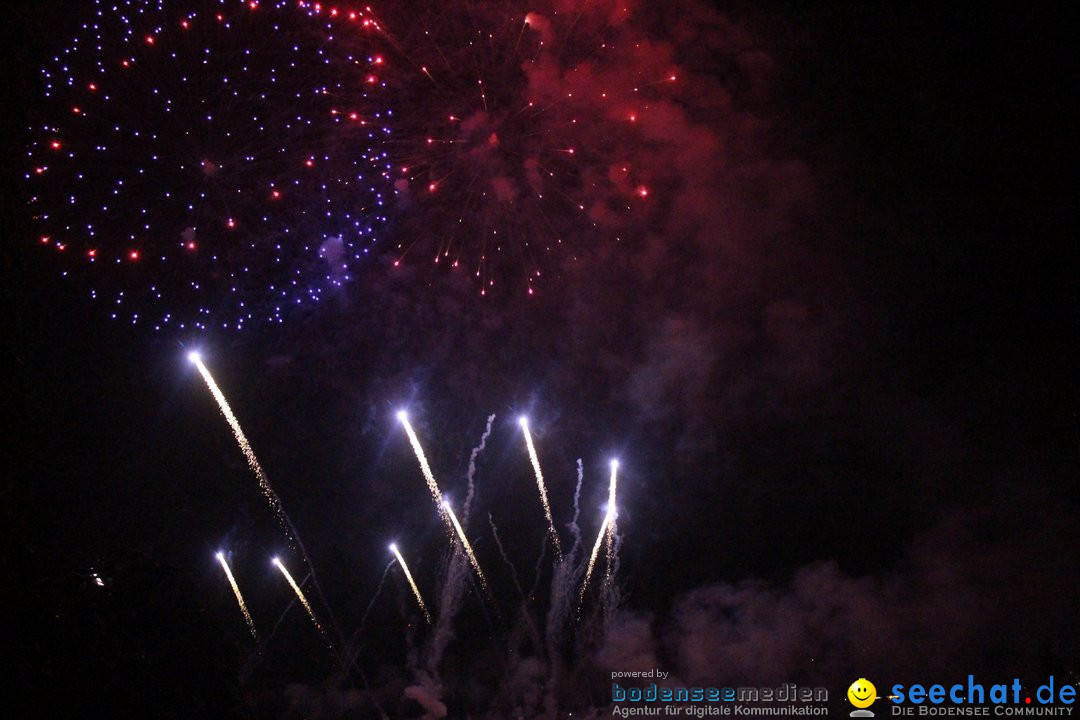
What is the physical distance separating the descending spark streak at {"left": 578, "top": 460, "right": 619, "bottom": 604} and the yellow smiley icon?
16.8 ft

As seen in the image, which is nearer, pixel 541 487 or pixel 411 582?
pixel 541 487

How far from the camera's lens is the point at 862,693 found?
11.2 m

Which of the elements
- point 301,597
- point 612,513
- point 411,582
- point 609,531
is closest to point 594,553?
point 609,531

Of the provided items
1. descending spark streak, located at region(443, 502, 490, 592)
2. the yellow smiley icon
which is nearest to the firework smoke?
descending spark streak, located at region(443, 502, 490, 592)

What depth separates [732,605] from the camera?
13.4 m

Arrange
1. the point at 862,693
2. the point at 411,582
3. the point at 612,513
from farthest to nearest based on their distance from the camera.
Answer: the point at 411,582, the point at 612,513, the point at 862,693

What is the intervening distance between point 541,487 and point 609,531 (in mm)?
2327

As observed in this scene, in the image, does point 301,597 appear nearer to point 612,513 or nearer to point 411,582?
point 411,582

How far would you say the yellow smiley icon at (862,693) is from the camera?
1099cm

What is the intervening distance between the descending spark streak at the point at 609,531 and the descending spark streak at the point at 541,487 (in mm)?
812

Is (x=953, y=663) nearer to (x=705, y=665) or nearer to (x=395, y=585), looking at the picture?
(x=705, y=665)

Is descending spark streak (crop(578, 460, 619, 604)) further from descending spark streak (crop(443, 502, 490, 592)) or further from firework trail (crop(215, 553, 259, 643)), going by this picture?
firework trail (crop(215, 553, 259, 643))

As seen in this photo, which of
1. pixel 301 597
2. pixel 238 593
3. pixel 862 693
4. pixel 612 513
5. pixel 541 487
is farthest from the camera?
pixel 301 597

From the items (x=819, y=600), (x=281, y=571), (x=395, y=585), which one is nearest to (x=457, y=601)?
(x=395, y=585)
